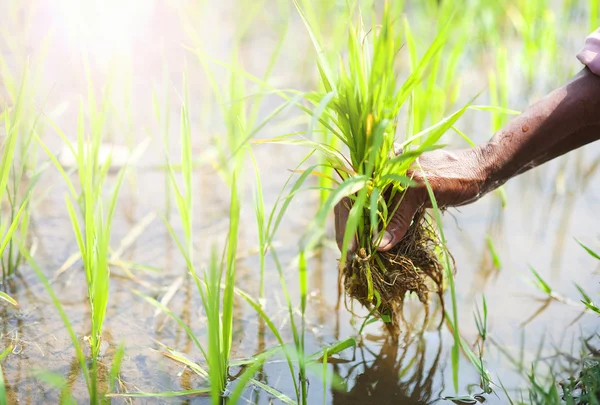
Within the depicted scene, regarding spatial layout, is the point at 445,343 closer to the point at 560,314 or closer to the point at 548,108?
the point at 560,314

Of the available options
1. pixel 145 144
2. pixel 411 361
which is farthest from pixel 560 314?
pixel 145 144

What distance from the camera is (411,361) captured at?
5.59 ft

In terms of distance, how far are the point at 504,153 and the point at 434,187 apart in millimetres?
218

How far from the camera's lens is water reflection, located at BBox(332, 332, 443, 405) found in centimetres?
157

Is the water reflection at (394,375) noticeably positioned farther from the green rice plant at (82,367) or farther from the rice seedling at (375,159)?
the green rice plant at (82,367)

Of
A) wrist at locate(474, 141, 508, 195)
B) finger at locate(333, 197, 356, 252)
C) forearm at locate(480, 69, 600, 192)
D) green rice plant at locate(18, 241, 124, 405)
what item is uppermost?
forearm at locate(480, 69, 600, 192)

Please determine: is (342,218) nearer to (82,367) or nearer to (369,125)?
(369,125)

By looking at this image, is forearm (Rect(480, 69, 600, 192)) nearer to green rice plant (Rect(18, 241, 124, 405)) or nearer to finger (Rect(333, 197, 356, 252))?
finger (Rect(333, 197, 356, 252))

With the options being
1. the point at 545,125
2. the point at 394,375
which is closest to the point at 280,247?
the point at 394,375

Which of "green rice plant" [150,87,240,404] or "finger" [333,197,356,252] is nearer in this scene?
"green rice plant" [150,87,240,404]

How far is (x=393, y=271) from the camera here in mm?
1545

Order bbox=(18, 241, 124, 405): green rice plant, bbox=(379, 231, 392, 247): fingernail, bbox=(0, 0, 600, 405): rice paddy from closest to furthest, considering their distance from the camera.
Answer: bbox=(18, 241, 124, 405): green rice plant < bbox=(0, 0, 600, 405): rice paddy < bbox=(379, 231, 392, 247): fingernail

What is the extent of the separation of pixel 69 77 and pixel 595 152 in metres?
2.39

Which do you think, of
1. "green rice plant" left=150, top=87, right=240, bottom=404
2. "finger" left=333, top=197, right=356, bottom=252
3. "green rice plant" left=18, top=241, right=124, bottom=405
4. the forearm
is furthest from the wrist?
"green rice plant" left=18, top=241, right=124, bottom=405
